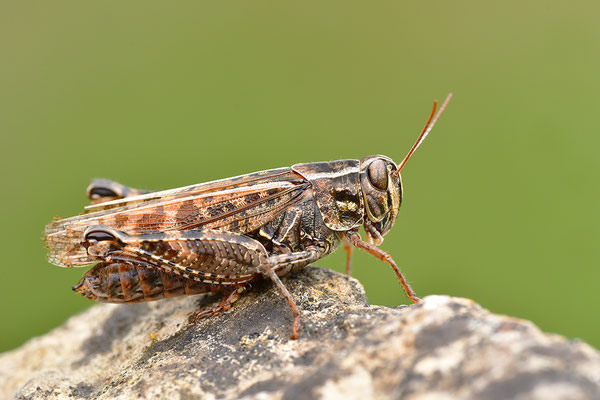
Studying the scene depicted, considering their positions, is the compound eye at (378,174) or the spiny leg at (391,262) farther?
the compound eye at (378,174)

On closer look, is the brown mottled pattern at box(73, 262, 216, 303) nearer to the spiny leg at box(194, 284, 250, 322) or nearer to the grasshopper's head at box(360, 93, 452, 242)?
the spiny leg at box(194, 284, 250, 322)

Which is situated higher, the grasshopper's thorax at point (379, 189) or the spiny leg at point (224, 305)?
the grasshopper's thorax at point (379, 189)

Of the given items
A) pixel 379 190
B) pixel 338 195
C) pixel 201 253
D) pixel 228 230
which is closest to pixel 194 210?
pixel 228 230

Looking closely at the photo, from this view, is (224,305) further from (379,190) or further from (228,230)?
(379,190)

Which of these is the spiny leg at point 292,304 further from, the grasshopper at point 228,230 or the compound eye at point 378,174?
the compound eye at point 378,174

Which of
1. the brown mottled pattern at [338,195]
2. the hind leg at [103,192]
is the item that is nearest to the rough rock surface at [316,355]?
the brown mottled pattern at [338,195]

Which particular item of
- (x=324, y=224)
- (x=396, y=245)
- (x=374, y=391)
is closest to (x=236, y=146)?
(x=396, y=245)

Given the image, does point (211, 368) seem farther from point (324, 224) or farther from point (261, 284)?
point (324, 224)
